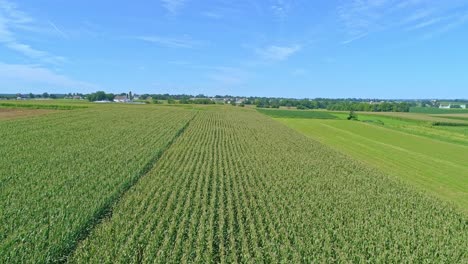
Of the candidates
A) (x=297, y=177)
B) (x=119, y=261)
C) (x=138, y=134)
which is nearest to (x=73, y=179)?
(x=119, y=261)

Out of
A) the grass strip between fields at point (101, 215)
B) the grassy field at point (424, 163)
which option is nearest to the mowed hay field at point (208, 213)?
the grass strip between fields at point (101, 215)

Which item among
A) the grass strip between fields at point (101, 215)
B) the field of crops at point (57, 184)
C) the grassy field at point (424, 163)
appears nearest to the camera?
the grass strip between fields at point (101, 215)

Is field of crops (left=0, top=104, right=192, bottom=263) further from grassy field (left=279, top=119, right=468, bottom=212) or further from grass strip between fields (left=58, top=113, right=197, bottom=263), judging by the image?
grassy field (left=279, top=119, right=468, bottom=212)

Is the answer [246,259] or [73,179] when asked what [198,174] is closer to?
[73,179]

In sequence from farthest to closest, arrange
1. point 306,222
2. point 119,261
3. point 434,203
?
point 434,203
point 306,222
point 119,261

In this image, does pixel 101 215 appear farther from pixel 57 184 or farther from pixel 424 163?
pixel 424 163

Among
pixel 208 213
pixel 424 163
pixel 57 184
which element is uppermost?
pixel 57 184

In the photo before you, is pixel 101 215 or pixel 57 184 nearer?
pixel 101 215

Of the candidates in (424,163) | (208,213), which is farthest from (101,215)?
(424,163)

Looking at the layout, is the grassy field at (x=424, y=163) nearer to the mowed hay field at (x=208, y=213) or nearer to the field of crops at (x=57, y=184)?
the mowed hay field at (x=208, y=213)
